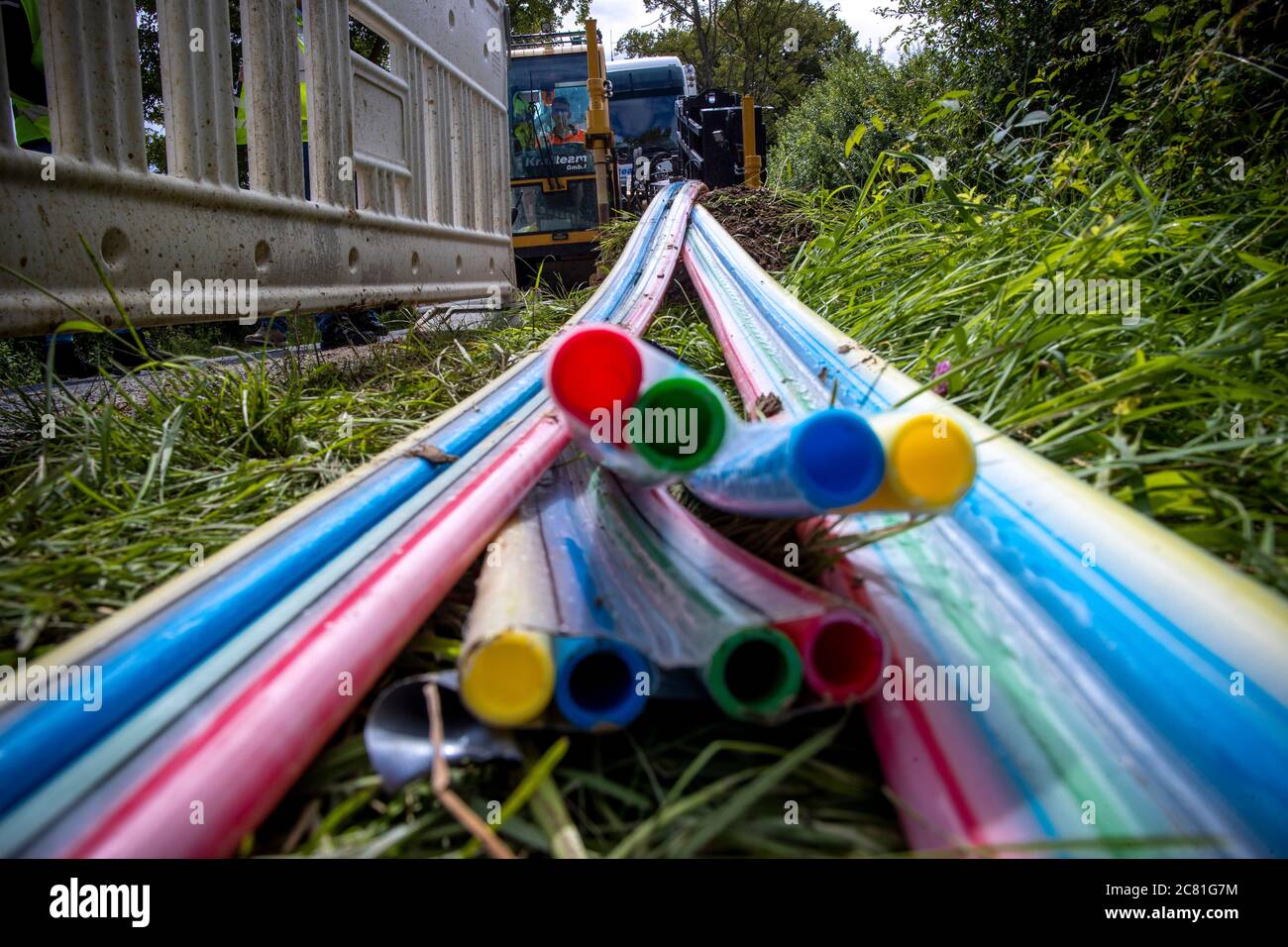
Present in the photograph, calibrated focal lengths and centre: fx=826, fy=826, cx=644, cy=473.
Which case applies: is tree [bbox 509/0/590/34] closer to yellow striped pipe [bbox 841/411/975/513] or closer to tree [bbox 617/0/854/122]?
tree [bbox 617/0/854/122]

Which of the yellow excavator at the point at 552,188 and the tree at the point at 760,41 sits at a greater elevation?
the tree at the point at 760,41

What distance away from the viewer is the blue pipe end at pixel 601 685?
847 mm

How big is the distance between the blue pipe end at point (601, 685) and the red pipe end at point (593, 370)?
0.29 meters

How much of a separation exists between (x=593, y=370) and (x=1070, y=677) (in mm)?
611

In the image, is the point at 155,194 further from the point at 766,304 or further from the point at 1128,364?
the point at 1128,364

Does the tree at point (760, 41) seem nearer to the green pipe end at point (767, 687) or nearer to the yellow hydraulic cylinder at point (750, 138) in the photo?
the yellow hydraulic cylinder at point (750, 138)

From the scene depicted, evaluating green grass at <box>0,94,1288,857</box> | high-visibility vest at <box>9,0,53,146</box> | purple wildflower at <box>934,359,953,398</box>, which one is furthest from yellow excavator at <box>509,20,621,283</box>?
purple wildflower at <box>934,359,953,398</box>

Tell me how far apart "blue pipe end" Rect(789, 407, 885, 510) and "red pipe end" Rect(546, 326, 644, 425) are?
0.72 ft

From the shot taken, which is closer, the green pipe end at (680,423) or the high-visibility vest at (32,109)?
the green pipe end at (680,423)

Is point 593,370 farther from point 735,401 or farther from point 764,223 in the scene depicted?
point 764,223

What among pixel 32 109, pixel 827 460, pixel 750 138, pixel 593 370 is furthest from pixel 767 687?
pixel 750 138

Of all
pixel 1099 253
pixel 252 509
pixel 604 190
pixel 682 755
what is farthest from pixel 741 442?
pixel 604 190

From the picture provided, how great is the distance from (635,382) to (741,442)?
0.14 metres

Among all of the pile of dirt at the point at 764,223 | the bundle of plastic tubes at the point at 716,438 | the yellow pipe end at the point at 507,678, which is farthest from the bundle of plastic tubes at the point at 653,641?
the pile of dirt at the point at 764,223
